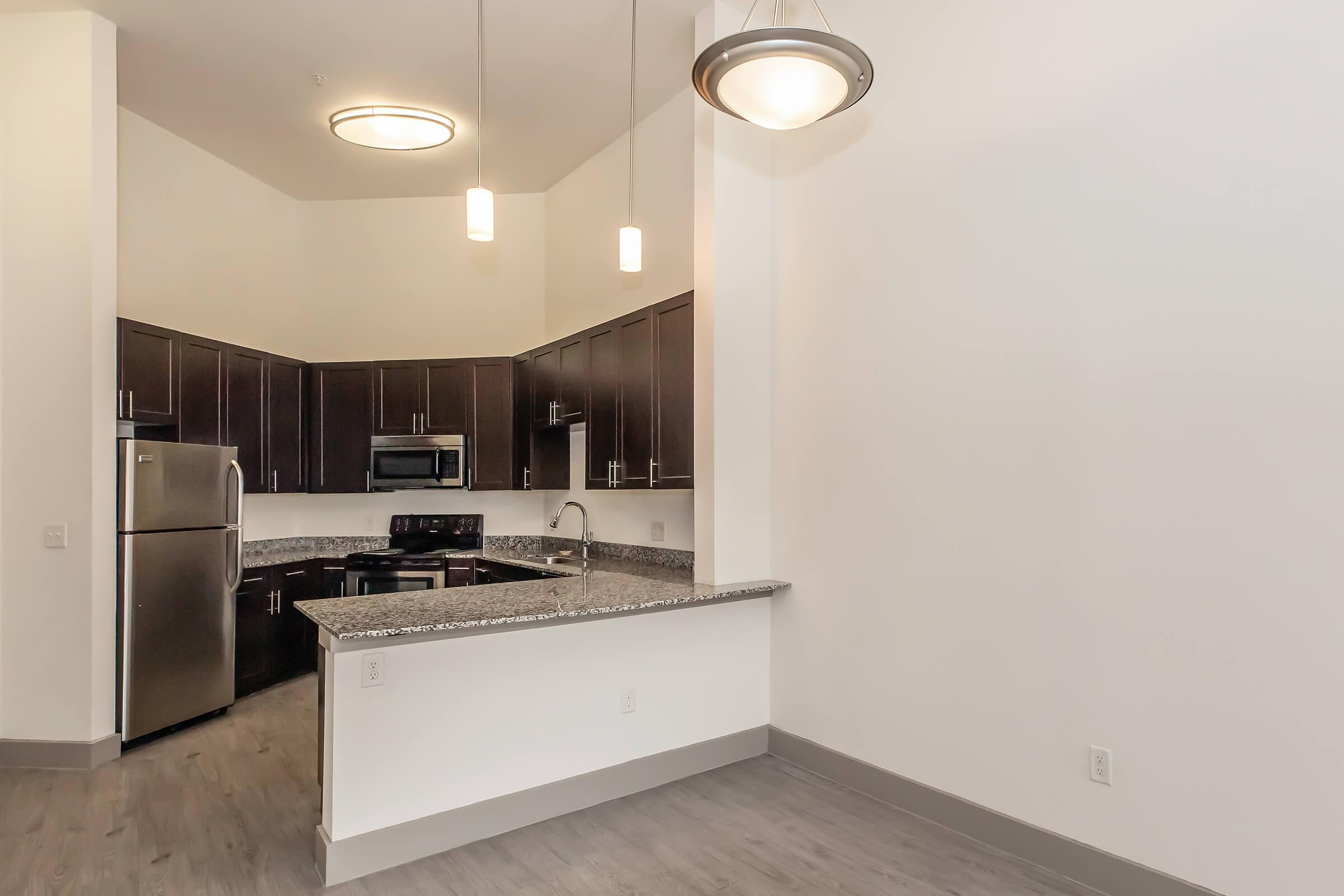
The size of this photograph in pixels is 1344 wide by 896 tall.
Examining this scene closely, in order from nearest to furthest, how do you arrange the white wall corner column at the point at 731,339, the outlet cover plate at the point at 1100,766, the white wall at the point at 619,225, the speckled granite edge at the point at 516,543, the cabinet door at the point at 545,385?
the outlet cover plate at the point at 1100,766, the white wall corner column at the point at 731,339, the white wall at the point at 619,225, the cabinet door at the point at 545,385, the speckled granite edge at the point at 516,543

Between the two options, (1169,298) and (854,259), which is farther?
(854,259)

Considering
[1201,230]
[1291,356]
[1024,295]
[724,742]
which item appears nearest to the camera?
[1291,356]

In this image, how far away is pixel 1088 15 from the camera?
2.56m

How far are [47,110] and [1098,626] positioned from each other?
4.99m

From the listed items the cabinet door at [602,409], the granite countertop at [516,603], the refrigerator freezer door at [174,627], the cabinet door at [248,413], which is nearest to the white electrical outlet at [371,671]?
the granite countertop at [516,603]

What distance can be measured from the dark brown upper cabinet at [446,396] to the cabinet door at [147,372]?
1.56 m

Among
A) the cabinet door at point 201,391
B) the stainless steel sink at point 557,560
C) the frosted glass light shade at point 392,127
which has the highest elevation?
the frosted glass light shade at point 392,127

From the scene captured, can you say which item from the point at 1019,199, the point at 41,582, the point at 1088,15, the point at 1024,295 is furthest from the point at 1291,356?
the point at 41,582

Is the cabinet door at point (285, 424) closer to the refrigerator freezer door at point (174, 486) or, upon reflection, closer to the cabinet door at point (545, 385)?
the refrigerator freezer door at point (174, 486)

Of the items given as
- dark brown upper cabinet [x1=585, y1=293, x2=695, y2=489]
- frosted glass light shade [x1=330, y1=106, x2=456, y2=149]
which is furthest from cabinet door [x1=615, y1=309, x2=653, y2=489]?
frosted glass light shade [x1=330, y1=106, x2=456, y2=149]

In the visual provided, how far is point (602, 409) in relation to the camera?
4.41 m

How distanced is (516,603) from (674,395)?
132 centimetres

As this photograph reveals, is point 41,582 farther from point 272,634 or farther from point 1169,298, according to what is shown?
point 1169,298

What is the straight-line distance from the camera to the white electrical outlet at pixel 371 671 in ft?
8.78
